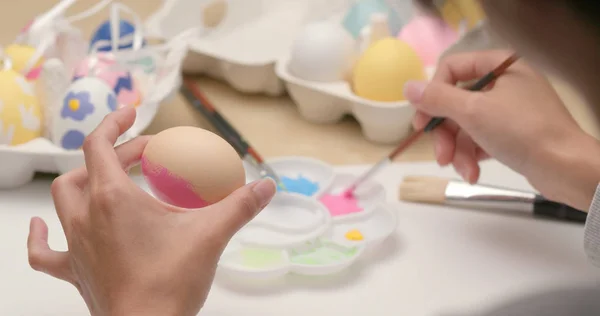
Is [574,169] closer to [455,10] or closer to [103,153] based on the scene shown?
[455,10]

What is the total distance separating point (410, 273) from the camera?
68 cm

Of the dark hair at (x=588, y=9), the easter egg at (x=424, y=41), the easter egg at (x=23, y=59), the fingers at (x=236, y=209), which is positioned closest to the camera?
the dark hair at (x=588, y=9)

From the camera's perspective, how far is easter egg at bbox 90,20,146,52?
95 centimetres

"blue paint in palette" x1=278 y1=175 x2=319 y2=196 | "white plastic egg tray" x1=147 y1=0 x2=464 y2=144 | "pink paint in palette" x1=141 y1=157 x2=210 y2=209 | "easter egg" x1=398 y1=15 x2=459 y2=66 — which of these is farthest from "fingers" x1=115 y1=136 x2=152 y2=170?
"easter egg" x1=398 y1=15 x2=459 y2=66

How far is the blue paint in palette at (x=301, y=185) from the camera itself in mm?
792

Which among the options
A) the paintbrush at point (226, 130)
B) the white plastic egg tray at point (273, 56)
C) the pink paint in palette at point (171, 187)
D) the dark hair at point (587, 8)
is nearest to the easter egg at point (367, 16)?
the white plastic egg tray at point (273, 56)

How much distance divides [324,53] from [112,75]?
0.27 meters

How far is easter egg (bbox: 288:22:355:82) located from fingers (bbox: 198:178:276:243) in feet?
1.47

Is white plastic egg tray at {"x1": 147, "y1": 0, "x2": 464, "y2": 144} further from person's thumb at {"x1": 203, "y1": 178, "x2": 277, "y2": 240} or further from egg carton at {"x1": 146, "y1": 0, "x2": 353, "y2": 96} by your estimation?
person's thumb at {"x1": 203, "y1": 178, "x2": 277, "y2": 240}

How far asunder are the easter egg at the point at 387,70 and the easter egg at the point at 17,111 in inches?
15.7

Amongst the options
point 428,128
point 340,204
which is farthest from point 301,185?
point 428,128

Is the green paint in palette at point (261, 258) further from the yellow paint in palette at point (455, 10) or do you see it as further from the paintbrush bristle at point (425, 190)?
the yellow paint in palette at point (455, 10)

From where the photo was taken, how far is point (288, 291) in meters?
0.66

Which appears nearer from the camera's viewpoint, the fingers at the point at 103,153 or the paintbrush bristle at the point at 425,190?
the fingers at the point at 103,153
